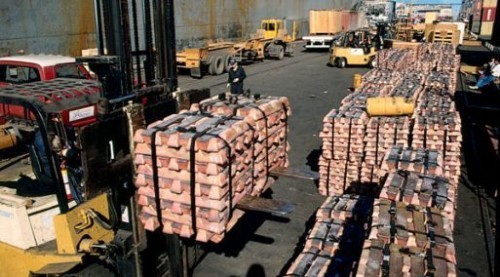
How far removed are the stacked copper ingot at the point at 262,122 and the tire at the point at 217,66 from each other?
2131 centimetres

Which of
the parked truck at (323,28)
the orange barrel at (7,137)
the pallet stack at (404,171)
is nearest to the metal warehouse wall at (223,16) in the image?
the parked truck at (323,28)

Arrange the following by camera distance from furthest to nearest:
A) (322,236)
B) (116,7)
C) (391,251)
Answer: (322,236), (116,7), (391,251)

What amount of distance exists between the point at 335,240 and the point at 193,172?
2.58 metres

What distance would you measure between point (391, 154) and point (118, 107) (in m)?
4.74

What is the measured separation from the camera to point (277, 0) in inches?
1768

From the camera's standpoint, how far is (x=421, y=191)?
227 inches

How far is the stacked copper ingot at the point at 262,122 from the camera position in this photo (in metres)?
4.80

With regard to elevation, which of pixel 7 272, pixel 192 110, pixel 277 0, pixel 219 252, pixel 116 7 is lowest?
pixel 219 252

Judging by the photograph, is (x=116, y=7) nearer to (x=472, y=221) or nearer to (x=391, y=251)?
(x=391, y=251)

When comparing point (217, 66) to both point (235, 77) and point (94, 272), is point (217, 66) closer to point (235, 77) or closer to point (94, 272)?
point (235, 77)

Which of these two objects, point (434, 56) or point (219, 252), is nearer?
point (219, 252)

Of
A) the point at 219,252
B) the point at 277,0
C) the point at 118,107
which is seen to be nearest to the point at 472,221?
the point at 219,252

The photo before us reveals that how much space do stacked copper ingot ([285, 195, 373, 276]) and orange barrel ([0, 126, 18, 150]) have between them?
435 cm

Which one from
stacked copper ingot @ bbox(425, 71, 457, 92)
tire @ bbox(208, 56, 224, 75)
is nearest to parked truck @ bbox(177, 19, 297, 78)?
tire @ bbox(208, 56, 224, 75)
